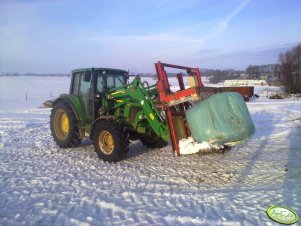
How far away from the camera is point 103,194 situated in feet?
17.7

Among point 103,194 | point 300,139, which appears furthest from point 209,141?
point 300,139

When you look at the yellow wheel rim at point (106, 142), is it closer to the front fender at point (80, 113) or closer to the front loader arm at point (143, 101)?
the front loader arm at point (143, 101)

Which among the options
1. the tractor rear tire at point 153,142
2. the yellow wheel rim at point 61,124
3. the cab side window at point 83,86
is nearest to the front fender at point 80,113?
the cab side window at point 83,86

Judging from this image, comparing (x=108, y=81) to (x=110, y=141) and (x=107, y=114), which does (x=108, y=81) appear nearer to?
(x=107, y=114)

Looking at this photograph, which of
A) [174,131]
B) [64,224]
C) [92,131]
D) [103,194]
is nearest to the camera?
[64,224]

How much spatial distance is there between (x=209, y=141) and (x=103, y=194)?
201 cm

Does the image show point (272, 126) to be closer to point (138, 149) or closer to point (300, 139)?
point (300, 139)

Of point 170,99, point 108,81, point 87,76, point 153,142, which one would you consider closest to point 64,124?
point 108,81

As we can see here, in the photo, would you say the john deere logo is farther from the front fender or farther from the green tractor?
the front fender

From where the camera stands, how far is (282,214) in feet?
14.5

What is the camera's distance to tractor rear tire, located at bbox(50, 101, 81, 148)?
8.60 meters

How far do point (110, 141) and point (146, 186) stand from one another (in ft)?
6.87

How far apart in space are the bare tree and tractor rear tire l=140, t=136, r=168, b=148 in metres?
45.5

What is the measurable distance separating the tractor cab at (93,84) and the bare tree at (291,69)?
46.0 metres
